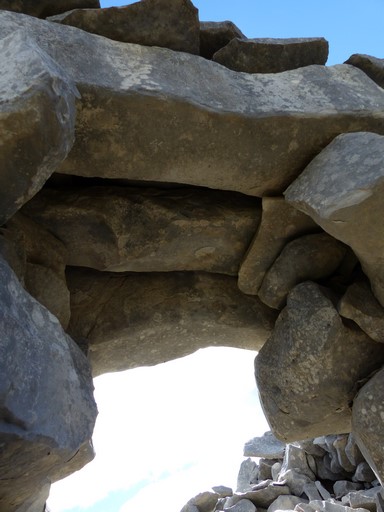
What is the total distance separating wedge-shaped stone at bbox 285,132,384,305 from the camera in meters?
2.00

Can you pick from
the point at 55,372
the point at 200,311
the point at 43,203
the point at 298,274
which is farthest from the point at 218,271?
the point at 55,372

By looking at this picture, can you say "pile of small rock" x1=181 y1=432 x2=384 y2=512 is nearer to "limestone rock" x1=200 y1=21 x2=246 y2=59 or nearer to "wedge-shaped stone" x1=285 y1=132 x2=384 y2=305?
"wedge-shaped stone" x1=285 y1=132 x2=384 y2=305

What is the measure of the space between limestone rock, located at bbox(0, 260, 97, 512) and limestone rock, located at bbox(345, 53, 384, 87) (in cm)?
188

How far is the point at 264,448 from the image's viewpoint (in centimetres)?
519

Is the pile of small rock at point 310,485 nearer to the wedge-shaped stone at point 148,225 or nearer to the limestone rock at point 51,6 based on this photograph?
the wedge-shaped stone at point 148,225

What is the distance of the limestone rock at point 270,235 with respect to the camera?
2.58 m

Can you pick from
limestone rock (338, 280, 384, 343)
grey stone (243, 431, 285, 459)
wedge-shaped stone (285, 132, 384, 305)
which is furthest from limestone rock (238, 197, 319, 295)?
grey stone (243, 431, 285, 459)

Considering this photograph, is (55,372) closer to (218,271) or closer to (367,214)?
(367,214)

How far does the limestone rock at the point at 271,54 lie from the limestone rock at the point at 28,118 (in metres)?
0.99

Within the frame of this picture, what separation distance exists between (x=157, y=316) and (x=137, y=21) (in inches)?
56.3

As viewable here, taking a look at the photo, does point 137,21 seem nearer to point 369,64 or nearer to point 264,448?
point 369,64

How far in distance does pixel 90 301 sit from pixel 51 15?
136 cm

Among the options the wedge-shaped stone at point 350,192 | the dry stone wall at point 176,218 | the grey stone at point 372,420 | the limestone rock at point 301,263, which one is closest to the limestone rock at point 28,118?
the dry stone wall at point 176,218

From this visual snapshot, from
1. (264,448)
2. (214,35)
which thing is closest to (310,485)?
(264,448)
